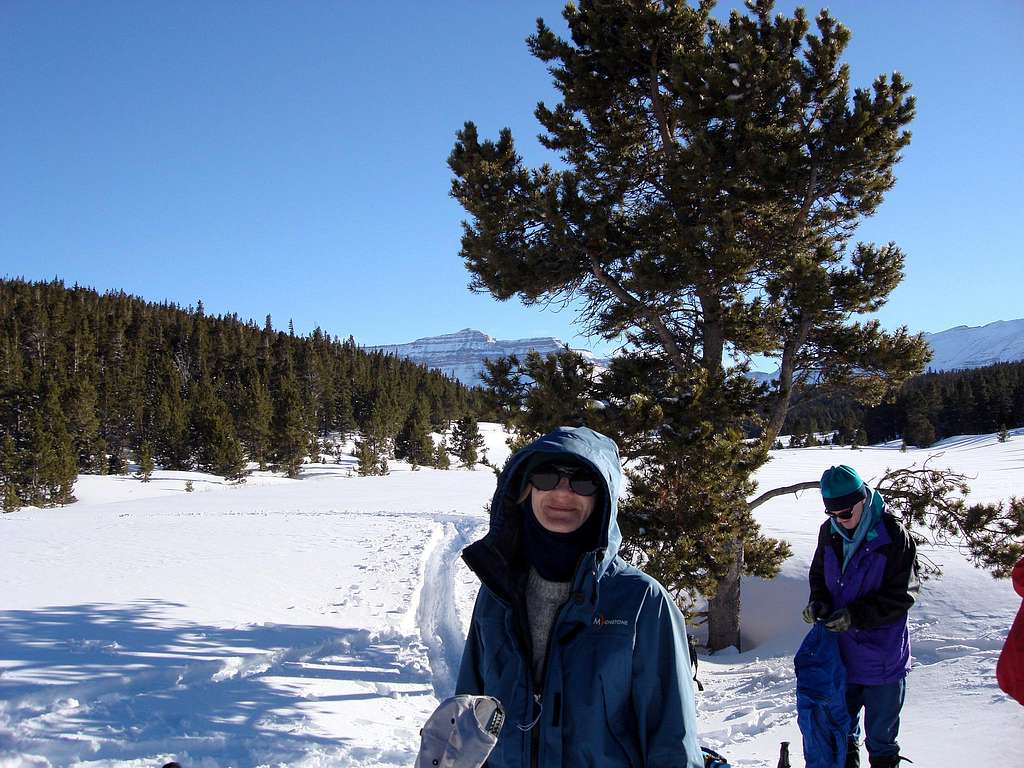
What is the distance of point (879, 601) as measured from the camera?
364 centimetres

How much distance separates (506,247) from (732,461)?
4.04 m

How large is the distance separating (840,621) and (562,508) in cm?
269

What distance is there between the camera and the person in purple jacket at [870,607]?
144 inches

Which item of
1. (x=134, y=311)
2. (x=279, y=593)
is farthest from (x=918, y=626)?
(x=134, y=311)

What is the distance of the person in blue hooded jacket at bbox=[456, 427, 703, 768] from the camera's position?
6.06 ft

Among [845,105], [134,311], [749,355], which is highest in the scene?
[134,311]

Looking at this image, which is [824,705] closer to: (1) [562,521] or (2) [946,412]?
(1) [562,521]

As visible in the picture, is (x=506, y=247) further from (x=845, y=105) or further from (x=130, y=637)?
(x=130, y=637)

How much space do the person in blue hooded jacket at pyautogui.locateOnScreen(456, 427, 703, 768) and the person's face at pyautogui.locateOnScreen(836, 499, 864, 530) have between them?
249cm

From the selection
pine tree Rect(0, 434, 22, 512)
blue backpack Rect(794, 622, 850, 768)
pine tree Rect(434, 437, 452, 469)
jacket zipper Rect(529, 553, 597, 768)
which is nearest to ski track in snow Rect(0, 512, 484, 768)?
blue backpack Rect(794, 622, 850, 768)

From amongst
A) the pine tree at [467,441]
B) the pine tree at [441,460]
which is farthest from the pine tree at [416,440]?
the pine tree at [467,441]

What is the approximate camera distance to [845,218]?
845cm

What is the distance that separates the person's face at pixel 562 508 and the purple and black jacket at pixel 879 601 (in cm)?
253

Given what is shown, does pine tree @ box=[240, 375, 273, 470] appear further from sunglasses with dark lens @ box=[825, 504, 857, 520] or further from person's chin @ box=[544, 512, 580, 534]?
person's chin @ box=[544, 512, 580, 534]
